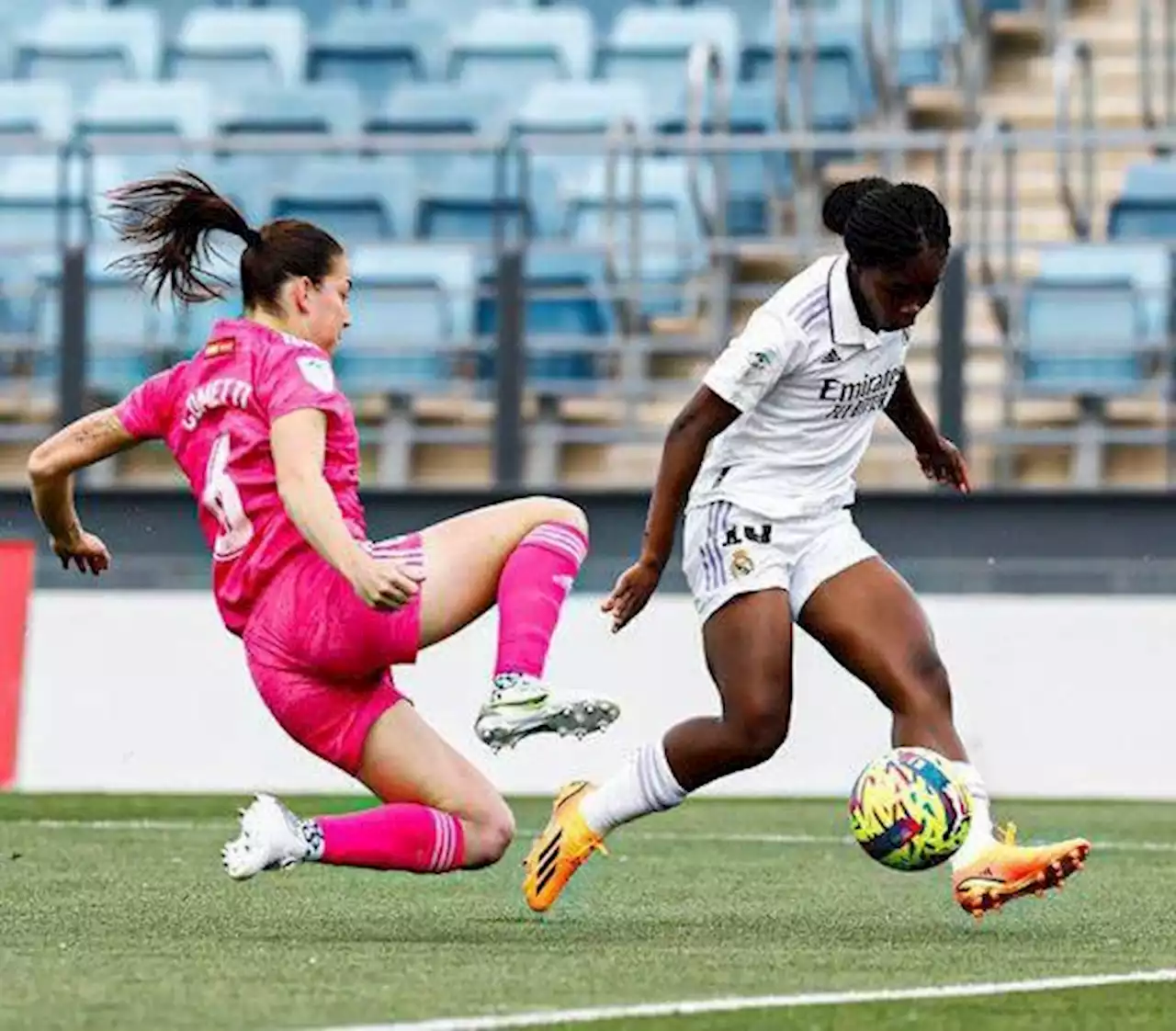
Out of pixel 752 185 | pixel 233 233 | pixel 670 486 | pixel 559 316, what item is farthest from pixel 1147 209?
pixel 233 233

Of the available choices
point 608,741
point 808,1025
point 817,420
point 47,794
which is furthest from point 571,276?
point 808,1025

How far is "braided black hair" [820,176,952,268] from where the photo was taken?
24.8 ft

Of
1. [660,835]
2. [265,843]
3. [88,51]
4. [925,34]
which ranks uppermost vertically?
[925,34]

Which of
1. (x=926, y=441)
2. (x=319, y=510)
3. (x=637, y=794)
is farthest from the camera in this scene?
(x=926, y=441)

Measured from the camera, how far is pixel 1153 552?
14258mm

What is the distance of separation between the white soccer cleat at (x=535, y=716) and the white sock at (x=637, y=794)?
964 millimetres

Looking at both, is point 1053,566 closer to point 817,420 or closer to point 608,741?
point 608,741

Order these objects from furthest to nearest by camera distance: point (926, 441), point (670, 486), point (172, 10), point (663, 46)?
point (172, 10) → point (663, 46) → point (926, 441) → point (670, 486)

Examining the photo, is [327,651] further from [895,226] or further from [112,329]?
[112,329]

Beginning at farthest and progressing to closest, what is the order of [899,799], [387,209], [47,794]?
1. [387,209]
2. [47,794]
3. [899,799]

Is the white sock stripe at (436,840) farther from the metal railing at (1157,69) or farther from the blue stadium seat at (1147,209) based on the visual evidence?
the metal railing at (1157,69)

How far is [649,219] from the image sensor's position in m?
15.9

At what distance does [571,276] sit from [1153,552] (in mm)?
2908

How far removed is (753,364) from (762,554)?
48cm
